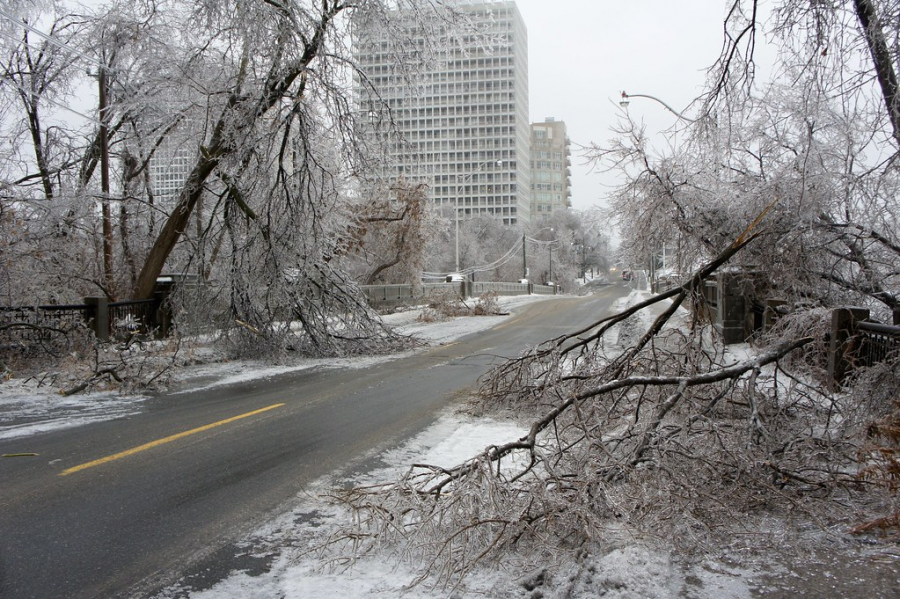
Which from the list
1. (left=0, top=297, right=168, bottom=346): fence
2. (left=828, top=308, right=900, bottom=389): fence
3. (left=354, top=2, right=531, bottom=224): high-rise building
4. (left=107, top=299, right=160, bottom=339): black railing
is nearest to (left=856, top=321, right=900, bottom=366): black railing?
(left=828, top=308, right=900, bottom=389): fence

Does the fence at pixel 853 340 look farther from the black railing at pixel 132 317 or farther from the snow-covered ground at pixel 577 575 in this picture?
the black railing at pixel 132 317

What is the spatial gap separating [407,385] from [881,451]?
6.83 meters

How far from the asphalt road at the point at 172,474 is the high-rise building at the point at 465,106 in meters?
6.89

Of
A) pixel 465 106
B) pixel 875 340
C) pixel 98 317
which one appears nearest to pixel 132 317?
pixel 98 317

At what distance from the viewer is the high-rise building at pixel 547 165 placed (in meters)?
168

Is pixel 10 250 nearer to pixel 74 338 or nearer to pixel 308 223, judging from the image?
pixel 74 338

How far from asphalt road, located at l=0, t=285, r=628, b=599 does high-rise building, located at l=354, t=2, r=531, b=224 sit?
6892 millimetres

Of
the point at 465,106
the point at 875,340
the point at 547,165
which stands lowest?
the point at 875,340

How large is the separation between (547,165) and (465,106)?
113056mm

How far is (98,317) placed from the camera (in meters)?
12.6

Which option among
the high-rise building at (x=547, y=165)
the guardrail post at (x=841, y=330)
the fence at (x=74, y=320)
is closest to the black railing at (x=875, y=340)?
the guardrail post at (x=841, y=330)

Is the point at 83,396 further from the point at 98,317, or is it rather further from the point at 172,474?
the point at 172,474

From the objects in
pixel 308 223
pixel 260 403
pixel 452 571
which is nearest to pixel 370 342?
pixel 308 223

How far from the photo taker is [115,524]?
4117 mm
